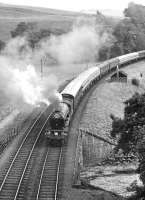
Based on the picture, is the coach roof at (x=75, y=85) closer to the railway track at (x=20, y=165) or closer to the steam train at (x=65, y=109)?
the steam train at (x=65, y=109)

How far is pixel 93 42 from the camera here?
107 metres

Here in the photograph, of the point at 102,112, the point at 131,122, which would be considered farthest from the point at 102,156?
the point at 102,112

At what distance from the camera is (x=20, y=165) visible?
32031 mm

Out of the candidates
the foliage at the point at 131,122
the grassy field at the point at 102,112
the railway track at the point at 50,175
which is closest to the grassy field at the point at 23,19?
the grassy field at the point at 102,112

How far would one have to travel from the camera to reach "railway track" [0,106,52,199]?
27475mm

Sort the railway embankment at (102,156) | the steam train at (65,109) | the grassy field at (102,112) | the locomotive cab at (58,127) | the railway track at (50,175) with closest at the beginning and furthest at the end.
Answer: the railway track at (50,175) < the railway embankment at (102,156) < the locomotive cab at (58,127) < the steam train at (65,109) < the grassy field at (102,112)

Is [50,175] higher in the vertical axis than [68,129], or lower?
lower

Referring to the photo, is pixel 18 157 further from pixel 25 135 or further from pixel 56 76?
pixel 56 76

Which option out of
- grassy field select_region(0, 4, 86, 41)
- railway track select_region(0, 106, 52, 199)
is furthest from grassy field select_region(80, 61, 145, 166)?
grassy field select_region(0, 4, 86, 41)

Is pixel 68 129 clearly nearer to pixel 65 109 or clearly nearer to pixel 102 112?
pixel 65 109

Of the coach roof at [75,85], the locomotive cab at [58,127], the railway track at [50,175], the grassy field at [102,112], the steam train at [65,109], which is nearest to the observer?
the railway track at [50,175]

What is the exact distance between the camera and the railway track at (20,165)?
1082 inches

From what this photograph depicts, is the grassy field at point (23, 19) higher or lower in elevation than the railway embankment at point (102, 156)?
higher

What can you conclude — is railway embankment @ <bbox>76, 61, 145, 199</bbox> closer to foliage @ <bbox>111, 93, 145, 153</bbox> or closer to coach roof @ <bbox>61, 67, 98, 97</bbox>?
coach roof @ <bbox>61, 67, 98, 97</bbox>
